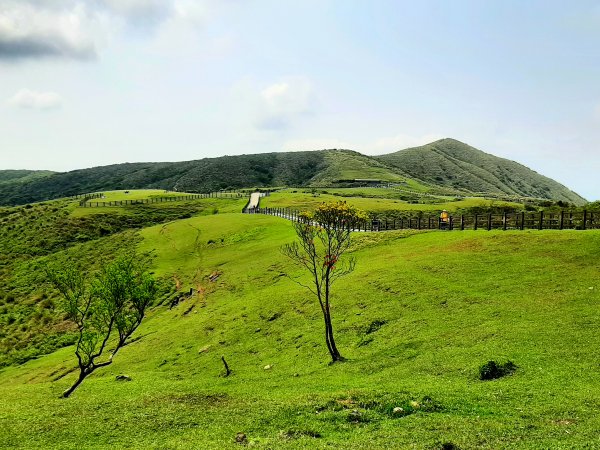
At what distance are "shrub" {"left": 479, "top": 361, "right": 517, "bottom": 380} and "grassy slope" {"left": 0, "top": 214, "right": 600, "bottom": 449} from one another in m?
0.56

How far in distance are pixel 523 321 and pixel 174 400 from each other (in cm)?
2010

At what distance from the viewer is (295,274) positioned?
5034cm

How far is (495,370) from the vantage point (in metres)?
21.4

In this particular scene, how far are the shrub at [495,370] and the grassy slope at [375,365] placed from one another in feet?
1.84

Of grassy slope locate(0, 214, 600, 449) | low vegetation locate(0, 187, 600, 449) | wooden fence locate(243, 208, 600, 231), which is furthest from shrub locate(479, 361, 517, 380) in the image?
wooden fence locate(243, 208, 600, 231)

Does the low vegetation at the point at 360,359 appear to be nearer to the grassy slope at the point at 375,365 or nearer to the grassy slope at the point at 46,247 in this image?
the grassy slope at the point at 375,365

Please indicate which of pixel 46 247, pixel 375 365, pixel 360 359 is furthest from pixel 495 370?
pixel 46 247

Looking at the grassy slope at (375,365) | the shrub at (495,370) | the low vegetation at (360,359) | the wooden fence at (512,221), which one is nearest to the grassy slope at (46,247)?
the low vegetation at (360,359)

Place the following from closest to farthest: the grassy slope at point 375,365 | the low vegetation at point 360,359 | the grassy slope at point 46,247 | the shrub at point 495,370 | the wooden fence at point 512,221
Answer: the grassy slope at point 375,365, the low vegetation at point 360,359, the shrub at point 495,370, the wooden fence at point 512,221, the grassy slope at point 46,247

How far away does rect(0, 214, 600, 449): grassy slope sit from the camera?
57.4 ft

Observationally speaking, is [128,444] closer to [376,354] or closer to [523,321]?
[376,354]

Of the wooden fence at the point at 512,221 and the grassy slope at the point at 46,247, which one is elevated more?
the wooden fence at the point at 512,221

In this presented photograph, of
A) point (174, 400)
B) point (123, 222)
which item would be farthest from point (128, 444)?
→ point (123, 222)

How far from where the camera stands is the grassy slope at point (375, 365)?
1750cm
